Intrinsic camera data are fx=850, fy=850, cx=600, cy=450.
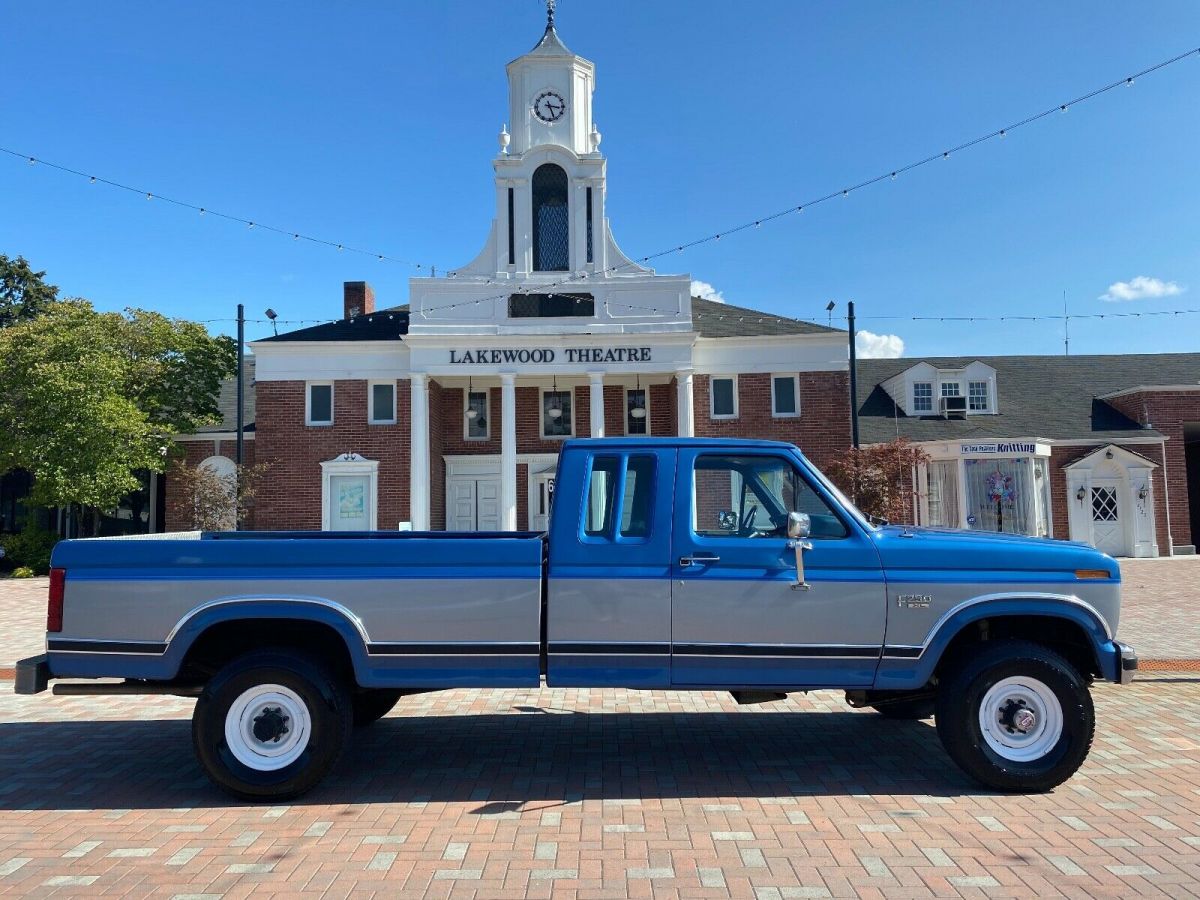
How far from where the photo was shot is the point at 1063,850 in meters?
4.05

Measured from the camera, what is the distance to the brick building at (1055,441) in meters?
22.0

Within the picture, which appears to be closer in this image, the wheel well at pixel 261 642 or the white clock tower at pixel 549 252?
the wheel well at pixel 261 642

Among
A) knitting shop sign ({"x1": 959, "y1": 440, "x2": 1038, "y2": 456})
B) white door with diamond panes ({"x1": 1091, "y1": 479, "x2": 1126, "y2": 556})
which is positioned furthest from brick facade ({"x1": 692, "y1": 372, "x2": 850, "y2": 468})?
white door with diamond panes ({"x1": 1091, "y1": 479, "x2": 1126, "y2": 556})

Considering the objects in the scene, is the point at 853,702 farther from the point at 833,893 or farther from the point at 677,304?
the point at 677,304

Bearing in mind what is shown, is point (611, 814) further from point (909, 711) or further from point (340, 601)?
point (909, 711)

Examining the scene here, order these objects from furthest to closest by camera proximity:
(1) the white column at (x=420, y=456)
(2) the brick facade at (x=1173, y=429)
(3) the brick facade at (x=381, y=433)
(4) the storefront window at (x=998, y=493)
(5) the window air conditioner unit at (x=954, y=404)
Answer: (5) the window air conditioner unit at (x=954, y=404)
(2) the brick facade at (x=1173, y=429)
(3) the brick facade at (x=381, y=433)
(4) the storefront window at (x=998, y=493)
(1) the white column at (x=420, y=456)

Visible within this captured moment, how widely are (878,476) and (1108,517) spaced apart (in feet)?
34.3

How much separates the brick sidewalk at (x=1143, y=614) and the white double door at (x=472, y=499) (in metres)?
9.76

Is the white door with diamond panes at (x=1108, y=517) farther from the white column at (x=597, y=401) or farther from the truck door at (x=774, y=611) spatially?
the truck door at (x=774, y=611)

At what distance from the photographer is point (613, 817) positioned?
179 inches

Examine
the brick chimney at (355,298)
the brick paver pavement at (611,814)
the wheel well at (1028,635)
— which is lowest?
the brick paver pavement at (611,814)

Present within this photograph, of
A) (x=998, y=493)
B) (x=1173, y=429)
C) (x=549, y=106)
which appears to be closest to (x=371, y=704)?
(x=998, y=493)

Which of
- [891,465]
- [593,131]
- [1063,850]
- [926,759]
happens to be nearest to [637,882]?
[1063,850]

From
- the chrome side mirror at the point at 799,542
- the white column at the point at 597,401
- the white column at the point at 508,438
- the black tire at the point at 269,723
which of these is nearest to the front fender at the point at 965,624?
the chrome side mirror at the point at 799,542
